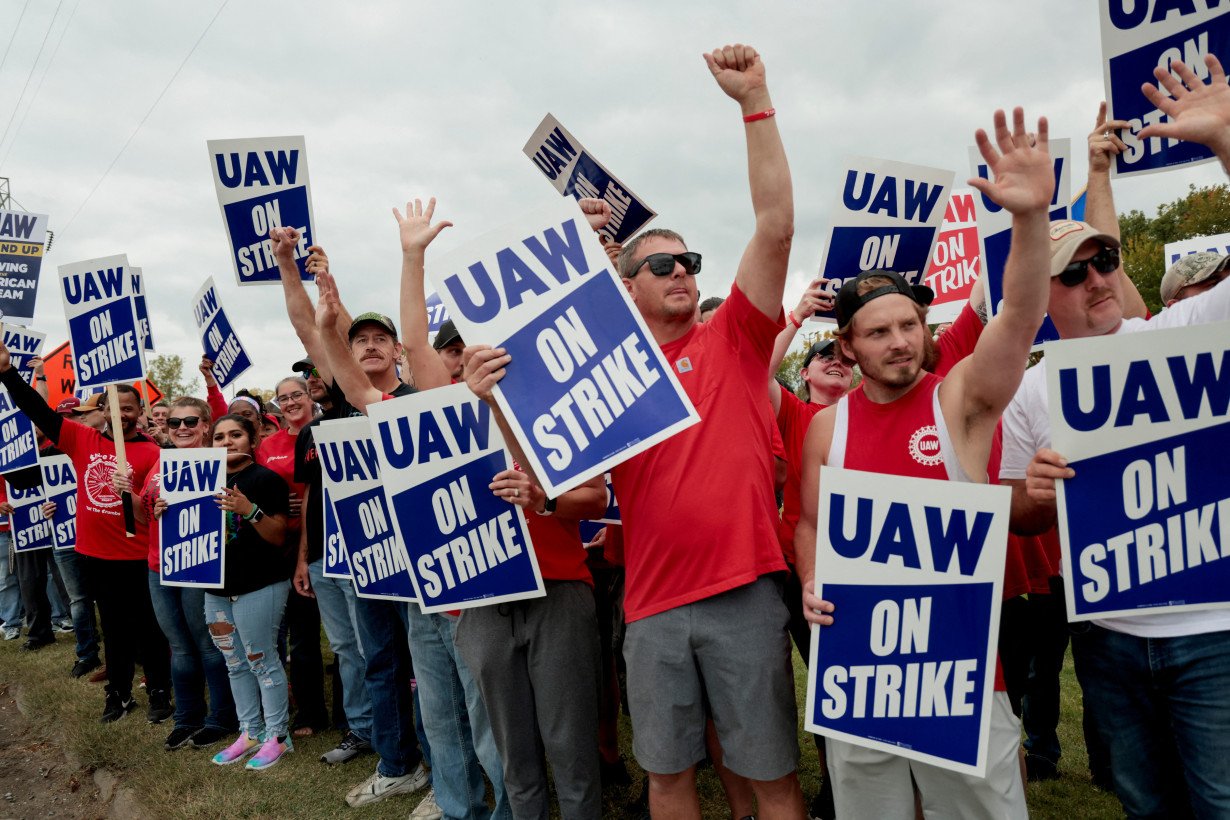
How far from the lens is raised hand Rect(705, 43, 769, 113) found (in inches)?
101

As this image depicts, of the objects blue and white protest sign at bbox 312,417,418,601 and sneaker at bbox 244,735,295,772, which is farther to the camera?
sneaker at bbox 244,735,295,772

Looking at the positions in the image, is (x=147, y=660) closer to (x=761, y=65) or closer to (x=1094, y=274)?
(x=761, y=65)

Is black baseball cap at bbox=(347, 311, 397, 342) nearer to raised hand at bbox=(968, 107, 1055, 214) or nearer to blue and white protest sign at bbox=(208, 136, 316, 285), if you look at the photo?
blue and white protest sign at bbox=(208, 136, 316, 285)

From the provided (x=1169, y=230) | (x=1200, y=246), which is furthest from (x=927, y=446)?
(x=1169, y=230)

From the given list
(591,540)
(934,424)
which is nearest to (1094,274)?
(934,424)

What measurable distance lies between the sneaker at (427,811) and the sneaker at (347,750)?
41.8 inches

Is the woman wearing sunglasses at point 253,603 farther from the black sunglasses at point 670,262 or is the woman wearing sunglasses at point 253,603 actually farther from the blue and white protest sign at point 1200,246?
the blue and white protest sign at point 1200,246

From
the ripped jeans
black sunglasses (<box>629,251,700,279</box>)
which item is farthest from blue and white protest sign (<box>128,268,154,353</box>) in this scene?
black sunglasses (<box>629,251,700,279</box>)

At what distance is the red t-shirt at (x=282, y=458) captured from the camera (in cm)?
550

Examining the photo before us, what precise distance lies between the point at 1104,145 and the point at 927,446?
1.82 meters

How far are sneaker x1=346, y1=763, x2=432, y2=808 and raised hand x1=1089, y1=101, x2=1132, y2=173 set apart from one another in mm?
4744

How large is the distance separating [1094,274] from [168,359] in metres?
61.4

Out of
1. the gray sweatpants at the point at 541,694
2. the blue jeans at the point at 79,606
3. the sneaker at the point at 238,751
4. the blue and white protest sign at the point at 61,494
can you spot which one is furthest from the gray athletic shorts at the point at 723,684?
the blue jeans at the point at 79,606

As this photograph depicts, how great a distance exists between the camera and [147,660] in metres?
6.20
